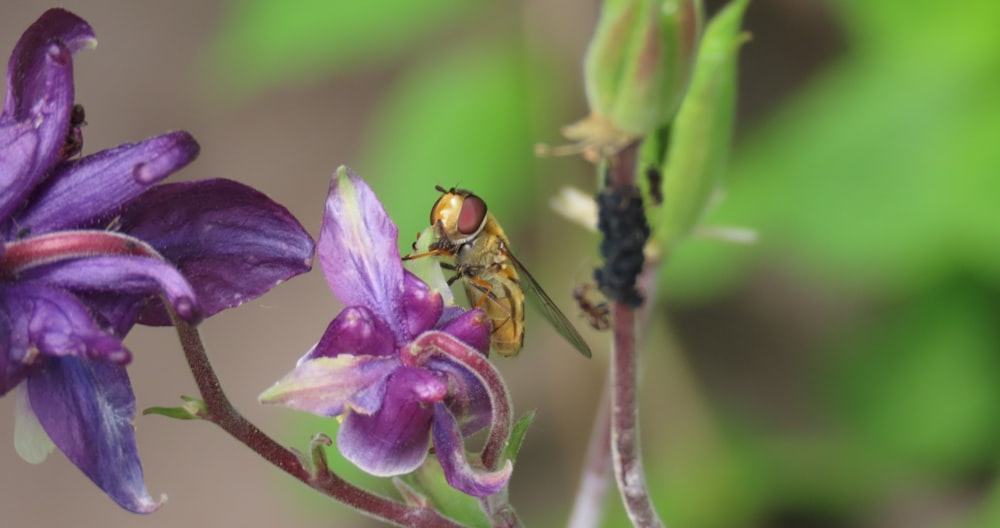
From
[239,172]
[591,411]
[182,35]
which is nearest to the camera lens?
[591,411]

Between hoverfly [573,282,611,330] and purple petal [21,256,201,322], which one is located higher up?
purple petal [21,256,201,322]

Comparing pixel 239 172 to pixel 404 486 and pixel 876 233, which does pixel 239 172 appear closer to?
pixel 876 233

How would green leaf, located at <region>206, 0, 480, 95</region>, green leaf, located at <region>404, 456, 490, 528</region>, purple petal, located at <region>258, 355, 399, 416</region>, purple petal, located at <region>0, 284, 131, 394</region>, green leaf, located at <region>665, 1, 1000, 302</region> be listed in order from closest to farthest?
1. purple petal, located at <region>0, 284, 131, 394</region>
2. purple petal, located at <region>258, 355, 399, 416</region>
3. green leaf, located at <region>404, 456, 490, 528</region>
4. green leaf, located at <region>665, 1, 1000, 302</region>
5. green leaf, located at <region>206, 0, 480, 95</region>

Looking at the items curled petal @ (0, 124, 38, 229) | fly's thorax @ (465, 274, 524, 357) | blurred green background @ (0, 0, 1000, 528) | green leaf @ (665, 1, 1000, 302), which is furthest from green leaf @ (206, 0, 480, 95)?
curled petal @ (0, 124, 38, 229)

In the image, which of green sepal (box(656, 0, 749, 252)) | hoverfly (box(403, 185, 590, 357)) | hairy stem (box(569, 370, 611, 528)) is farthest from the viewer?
hairy stem (box(569, 370, 611, 528))

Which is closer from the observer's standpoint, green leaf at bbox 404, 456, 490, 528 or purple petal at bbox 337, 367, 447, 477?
purple petal at bbox 337, 367, 447, 477

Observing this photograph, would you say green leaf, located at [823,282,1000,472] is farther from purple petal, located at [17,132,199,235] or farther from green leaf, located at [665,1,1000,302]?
purple petal, located at [17,132,199,235]

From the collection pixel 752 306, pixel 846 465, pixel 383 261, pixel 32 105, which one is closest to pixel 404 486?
pixel 383 261
